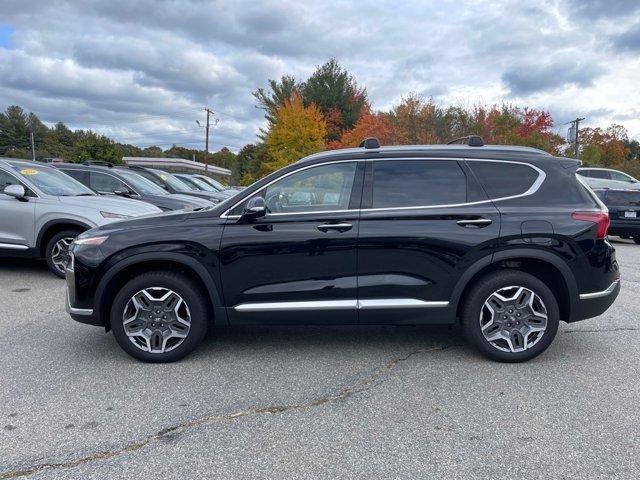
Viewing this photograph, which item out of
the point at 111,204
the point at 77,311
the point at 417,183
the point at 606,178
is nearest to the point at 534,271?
the point at 417,183

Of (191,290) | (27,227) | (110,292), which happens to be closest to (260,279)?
(191,290)

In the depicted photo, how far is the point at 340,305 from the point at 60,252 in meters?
5.03

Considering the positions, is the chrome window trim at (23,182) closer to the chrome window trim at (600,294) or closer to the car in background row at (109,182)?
the car in background row at (109,182)

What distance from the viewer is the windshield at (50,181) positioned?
7578mm

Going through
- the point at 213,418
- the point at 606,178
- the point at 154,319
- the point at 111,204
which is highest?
the point at 606,178

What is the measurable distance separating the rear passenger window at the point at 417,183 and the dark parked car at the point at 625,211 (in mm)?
10494

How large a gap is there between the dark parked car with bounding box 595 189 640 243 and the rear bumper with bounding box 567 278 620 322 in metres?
9.88

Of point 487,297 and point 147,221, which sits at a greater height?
point 147,221

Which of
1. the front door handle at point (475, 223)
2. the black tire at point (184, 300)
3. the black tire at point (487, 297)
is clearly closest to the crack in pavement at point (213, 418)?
the black tire at point (487, 297)

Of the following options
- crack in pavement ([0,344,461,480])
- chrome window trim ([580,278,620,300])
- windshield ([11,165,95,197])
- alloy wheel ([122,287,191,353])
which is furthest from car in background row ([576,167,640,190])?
alloy wheel ([122,287,191,353])

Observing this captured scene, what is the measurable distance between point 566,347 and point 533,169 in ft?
5.49

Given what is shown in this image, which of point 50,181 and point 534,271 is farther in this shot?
point 50,181

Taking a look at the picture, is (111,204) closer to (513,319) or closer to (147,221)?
(147,221)

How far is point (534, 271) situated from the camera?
4.27 metres
